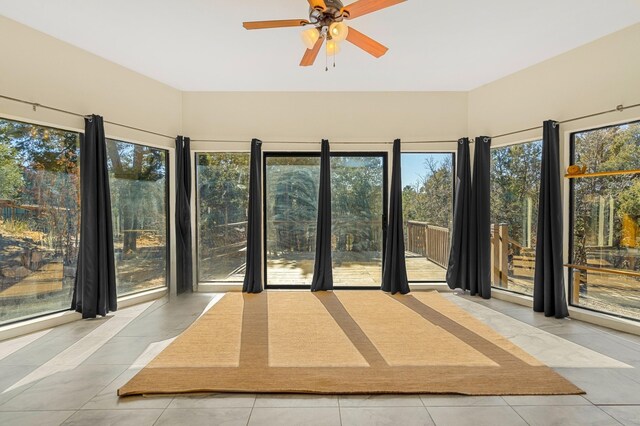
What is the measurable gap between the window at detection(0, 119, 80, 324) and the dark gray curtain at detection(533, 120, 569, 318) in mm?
5256

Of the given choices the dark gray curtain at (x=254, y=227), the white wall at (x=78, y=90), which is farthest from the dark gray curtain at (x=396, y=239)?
the white wall at (x=78, y=90)

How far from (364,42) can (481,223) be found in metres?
2.99

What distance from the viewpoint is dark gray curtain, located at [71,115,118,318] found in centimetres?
358

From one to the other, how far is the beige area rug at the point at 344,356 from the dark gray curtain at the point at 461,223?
0.81m

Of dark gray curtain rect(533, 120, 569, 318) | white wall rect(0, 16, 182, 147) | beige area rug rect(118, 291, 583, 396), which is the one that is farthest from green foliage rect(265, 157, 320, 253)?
dark gray curtain rect(533, 120, 569, 318)

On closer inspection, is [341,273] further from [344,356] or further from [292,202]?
[344,356]

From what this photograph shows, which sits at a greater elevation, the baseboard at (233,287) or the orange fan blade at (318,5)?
the orange fan blade at (318,5)

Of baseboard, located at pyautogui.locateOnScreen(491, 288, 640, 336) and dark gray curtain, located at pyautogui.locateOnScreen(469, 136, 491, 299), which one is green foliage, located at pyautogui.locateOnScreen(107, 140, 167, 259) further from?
baseboard, located at pyautogui.locateOnScreen(491, 288, 640, 336)

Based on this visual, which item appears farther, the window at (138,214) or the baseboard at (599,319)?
the window at (138,214)

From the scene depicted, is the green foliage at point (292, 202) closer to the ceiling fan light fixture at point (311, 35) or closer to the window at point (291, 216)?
the window at point (291, 216)

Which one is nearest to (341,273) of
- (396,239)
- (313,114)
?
(396,239)

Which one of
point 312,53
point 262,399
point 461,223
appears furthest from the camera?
point 461,223

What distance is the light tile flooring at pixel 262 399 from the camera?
6.40 feet

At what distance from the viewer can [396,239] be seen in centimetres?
466
